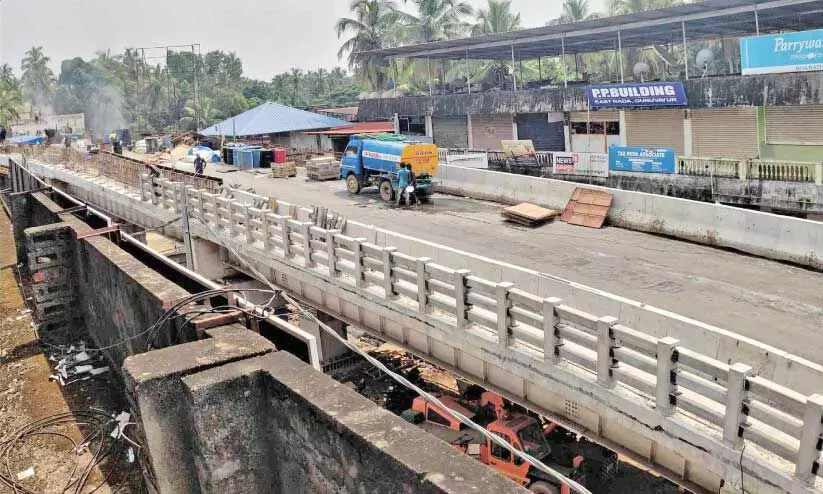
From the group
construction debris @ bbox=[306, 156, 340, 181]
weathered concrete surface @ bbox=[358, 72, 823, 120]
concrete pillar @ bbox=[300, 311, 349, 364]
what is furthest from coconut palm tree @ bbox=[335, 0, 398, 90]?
concrete pillar @ bbox=[300, 311, 349, 364]

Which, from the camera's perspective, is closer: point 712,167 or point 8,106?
point 712,167

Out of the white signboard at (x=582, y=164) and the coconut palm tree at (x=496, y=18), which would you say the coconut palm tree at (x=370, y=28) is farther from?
the white signboard at (x=582, y=164)

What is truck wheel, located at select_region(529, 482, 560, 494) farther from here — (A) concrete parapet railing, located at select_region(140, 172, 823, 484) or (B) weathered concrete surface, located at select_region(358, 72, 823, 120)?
(B) weathered concrete surface, located at select_region(358, 72, 823, 120)

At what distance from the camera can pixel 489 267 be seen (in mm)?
13484

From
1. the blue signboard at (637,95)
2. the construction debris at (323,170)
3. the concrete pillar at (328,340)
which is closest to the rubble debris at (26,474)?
the concrete pillar at (328,340)

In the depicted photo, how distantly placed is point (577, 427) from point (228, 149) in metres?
34.9

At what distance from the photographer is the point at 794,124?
26531 millimetres

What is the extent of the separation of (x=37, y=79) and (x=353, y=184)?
139754 mm

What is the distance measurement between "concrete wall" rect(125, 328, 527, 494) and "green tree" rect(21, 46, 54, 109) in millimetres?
153920

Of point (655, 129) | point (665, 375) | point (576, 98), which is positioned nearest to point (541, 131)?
point (576, 98)

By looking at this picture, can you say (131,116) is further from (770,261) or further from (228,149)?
(770,261)

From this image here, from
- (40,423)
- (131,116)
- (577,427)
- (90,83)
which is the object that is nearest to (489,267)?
(577,427)

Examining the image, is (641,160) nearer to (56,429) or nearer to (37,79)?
(56,429)

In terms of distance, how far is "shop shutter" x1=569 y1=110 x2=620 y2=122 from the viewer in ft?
109
